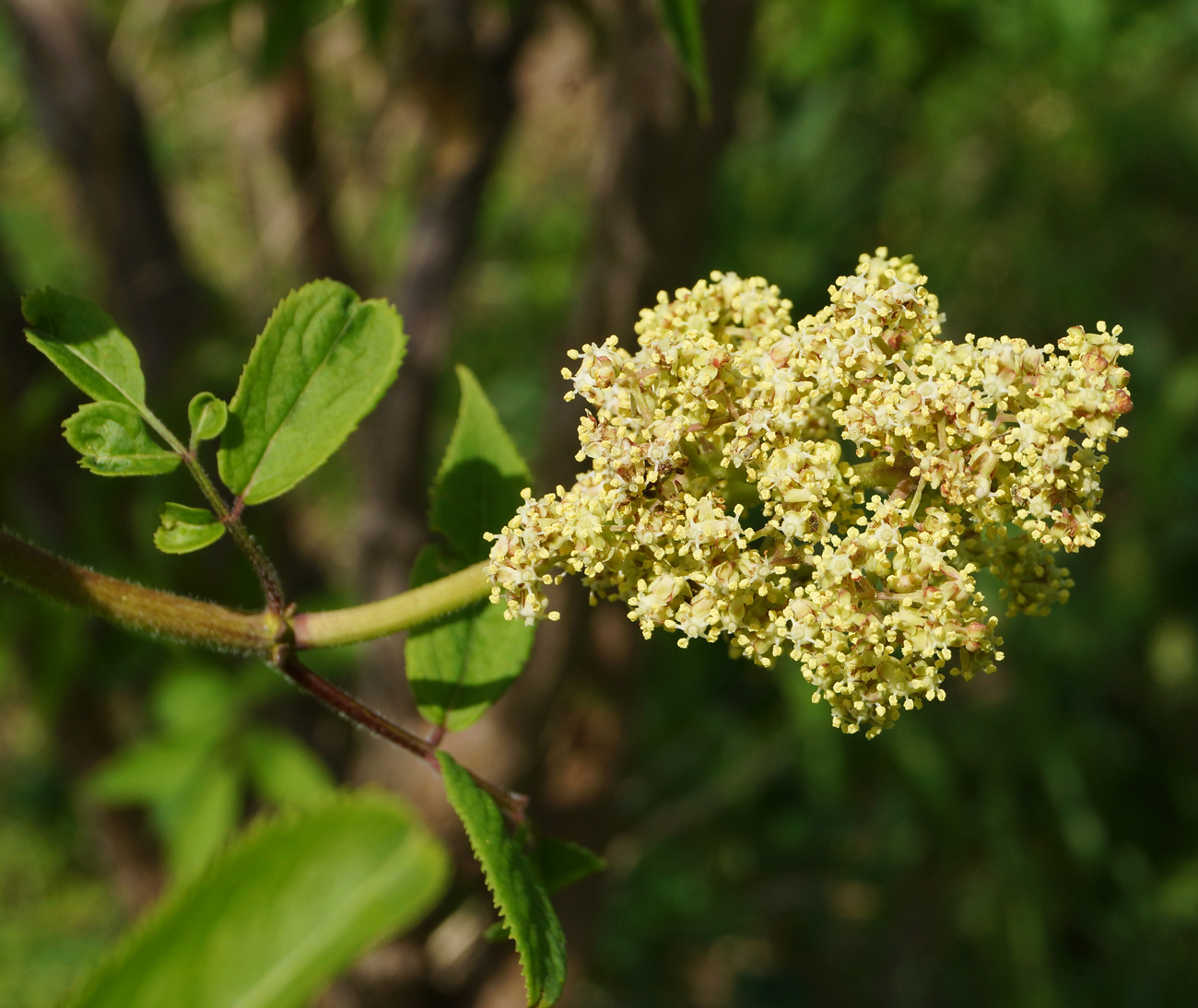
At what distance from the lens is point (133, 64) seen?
13.6 ft

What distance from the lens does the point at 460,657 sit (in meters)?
1.41

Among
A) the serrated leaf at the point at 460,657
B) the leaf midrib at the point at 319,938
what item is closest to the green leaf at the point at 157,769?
the serrated leaf at the point at 460,657

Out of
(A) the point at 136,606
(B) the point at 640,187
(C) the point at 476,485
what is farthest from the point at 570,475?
(A) the point at 136,606

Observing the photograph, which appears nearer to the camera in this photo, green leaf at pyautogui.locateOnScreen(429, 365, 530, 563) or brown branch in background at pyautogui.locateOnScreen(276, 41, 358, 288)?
green leaf at pyautogui.locateOnScreen(429, 365, 530, 563)

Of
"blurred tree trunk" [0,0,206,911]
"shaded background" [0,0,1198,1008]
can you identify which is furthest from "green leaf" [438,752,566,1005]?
"blurred tree trunk" [0,0,206,911]

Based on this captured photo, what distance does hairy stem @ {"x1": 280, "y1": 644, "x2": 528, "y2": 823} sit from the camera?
3.85ft

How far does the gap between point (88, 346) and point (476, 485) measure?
0.49m

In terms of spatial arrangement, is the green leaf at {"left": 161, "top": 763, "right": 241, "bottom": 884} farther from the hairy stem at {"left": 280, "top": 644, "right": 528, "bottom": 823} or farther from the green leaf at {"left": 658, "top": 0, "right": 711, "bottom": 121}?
the green leaf at {"left": 658, "top": 0, "right": 711, "bottom": 121}

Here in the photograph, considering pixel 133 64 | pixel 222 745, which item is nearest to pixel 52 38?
pixel 133 64

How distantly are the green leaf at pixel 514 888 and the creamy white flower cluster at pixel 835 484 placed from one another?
21 cm

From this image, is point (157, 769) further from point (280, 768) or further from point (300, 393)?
point (300, 393)

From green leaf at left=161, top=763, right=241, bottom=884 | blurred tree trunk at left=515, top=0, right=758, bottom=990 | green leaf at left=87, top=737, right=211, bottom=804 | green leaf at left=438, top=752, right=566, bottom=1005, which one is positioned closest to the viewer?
green leaf at left=438, top=752, right=566, bottom=1005

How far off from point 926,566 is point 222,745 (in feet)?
8.21

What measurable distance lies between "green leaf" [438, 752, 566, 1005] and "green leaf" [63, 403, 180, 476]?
47 cm
